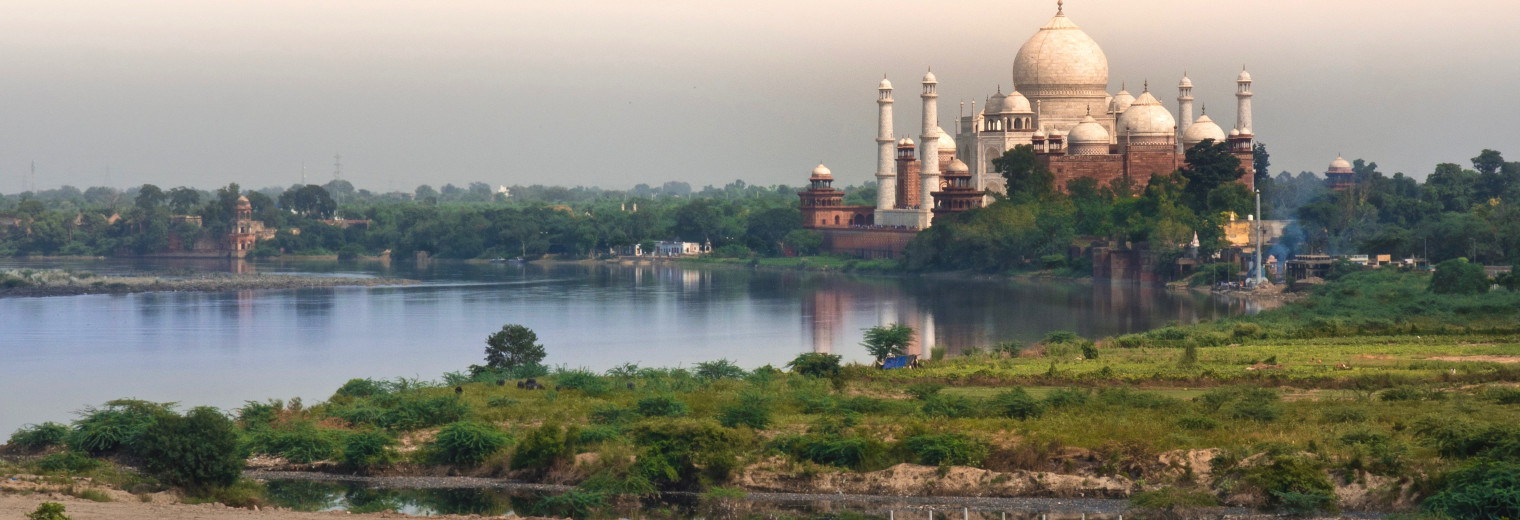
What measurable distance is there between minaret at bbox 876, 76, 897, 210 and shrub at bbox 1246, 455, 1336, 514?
3948cm

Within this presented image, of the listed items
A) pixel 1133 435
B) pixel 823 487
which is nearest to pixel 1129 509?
pixel 1133 435

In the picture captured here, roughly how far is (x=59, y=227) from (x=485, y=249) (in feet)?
57.8

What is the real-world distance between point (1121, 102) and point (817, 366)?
32415 millimetres

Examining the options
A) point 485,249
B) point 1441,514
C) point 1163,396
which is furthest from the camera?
point 485,249

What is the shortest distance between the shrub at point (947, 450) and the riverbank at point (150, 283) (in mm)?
32603

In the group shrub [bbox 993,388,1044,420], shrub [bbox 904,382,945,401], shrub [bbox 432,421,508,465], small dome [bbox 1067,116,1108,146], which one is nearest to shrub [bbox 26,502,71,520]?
shrub [bbox 432,421,508,465]

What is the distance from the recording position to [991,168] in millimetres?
51500

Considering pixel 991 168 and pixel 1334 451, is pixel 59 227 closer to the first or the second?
pixel 991 168

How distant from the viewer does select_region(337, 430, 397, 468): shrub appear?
16.6 metres

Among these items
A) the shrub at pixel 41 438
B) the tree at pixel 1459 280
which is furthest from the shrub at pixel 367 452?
the tree at pixel 1459 280

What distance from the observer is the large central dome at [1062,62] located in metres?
50.2

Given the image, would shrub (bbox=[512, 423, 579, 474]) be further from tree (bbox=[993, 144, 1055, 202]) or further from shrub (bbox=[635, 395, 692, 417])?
tree (bbox=[993, 144, 1055, 202])

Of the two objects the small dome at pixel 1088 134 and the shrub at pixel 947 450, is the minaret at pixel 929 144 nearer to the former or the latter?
the small dome at pixel 1088 134

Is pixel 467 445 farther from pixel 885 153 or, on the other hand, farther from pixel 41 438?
pixel 885 153
